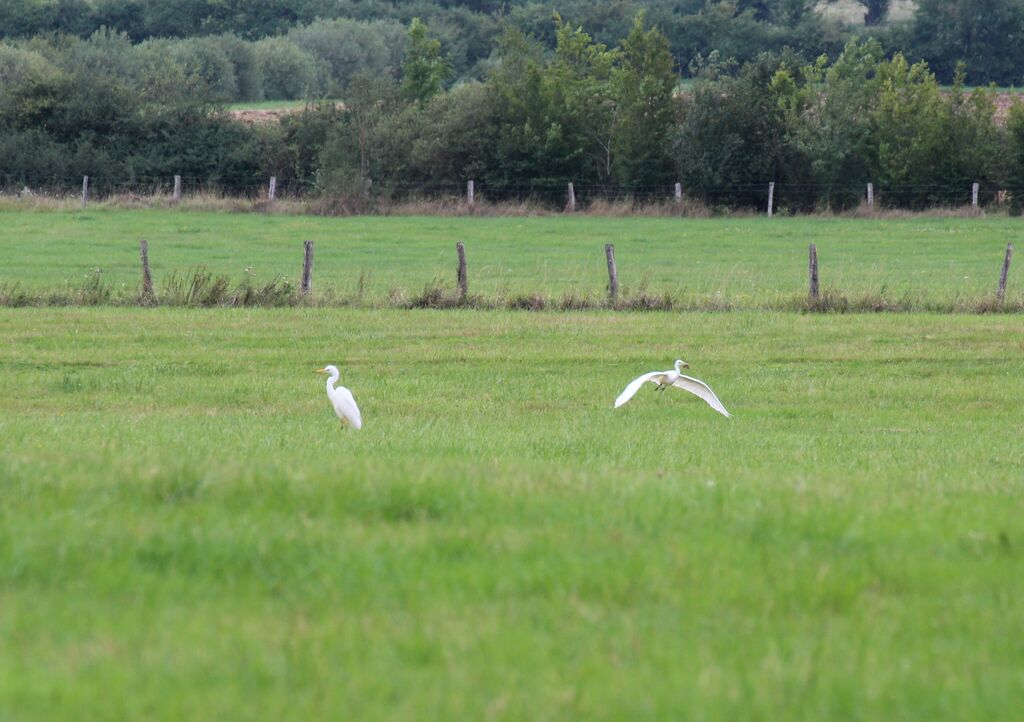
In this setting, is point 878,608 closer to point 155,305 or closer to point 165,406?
point 165,406

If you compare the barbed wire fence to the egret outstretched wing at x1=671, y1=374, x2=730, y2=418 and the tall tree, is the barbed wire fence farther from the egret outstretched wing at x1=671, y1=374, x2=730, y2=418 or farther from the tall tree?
the egret outstretched wing at x1=671, y1=374, x2=730, y2=418

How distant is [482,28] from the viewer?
118 metres

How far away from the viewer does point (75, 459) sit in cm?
785

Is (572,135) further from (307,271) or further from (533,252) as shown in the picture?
(307,271)

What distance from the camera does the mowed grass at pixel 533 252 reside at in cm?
3247

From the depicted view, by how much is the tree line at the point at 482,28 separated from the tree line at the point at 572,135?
30533mm

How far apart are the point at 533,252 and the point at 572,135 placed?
21665mm

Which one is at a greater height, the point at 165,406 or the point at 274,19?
the point at 274,19

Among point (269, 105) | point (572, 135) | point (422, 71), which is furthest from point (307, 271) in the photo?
point (269, 105)

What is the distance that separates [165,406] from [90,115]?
56.1 meters

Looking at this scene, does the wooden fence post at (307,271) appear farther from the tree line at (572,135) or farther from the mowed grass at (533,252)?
the tree line at (572,135)

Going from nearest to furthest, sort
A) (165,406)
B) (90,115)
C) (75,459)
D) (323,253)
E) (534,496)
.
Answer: (534,496) < (75,459) < (165,406) < (323,253) < (90,115)

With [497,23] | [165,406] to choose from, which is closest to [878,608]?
[165,406]

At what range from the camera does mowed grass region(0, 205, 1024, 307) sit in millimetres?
32469
